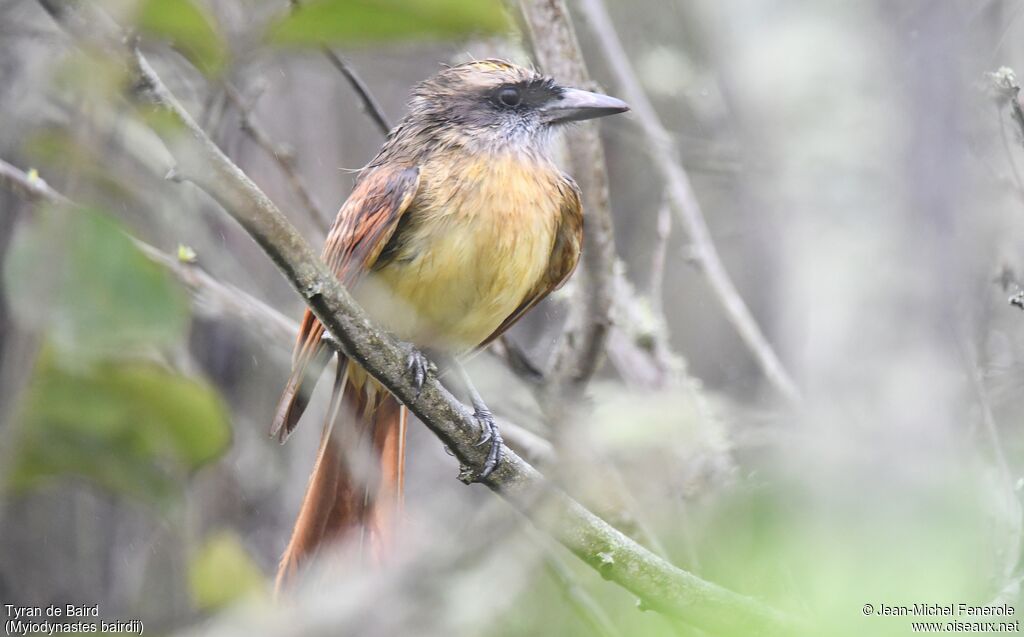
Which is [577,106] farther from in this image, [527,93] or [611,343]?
[611,343]

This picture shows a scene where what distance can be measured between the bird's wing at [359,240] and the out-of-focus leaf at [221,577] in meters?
0.34

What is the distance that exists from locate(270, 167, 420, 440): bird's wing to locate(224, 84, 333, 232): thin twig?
461 mm

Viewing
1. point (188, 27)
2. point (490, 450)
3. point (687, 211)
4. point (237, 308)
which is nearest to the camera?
point (188, 27)

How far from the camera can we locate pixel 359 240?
2.72 m

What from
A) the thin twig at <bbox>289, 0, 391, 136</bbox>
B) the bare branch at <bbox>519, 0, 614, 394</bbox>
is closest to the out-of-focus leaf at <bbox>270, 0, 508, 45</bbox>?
the thin twig at <bbox>289, 0, 391, 136</bbox>

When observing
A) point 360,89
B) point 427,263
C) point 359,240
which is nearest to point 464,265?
point 427,263

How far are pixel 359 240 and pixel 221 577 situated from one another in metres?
0.88

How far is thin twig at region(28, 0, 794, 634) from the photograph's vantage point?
166 centimetres

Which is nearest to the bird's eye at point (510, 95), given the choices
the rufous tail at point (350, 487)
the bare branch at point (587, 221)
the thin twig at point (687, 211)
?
the bare branch at point (587, 221)

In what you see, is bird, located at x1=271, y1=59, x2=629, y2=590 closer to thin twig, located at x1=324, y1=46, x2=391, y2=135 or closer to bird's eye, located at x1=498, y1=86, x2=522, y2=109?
bird's eye, located at x1=498, y1=86, x2=522, y2=109

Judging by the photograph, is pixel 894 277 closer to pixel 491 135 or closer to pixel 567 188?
pixel 567 188

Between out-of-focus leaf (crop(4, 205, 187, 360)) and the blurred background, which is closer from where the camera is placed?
the blurred background

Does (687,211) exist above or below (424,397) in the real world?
above

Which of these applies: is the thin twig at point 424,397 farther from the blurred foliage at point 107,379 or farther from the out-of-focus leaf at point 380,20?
the out-of-focus leaf at point 380,20
